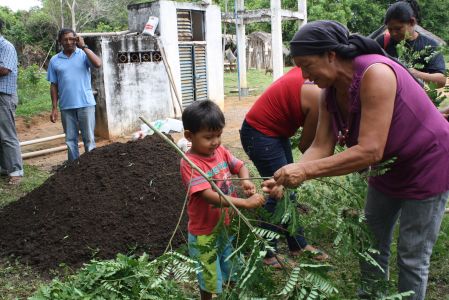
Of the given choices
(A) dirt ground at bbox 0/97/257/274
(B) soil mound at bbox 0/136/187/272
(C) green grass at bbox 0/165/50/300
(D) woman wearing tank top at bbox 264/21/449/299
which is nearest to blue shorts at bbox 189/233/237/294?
(D) woman wearing tank top at bbox 264/21/449/299

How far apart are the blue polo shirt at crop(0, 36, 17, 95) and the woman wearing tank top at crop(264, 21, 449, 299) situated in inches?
184

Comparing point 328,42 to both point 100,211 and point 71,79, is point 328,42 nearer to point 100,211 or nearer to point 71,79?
point 100,211

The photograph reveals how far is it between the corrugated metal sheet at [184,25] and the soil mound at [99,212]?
592 cm

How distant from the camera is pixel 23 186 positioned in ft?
20.4

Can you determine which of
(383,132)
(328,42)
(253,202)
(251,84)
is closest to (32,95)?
(251,84)

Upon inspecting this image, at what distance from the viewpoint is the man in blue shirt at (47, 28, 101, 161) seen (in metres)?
6.36

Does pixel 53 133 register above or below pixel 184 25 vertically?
below

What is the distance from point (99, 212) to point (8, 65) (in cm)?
266

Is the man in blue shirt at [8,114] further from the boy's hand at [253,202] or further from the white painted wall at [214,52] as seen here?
the white painted wall at [214,52]

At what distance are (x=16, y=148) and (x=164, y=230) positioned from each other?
3.03m

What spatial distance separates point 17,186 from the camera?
20.4 ft

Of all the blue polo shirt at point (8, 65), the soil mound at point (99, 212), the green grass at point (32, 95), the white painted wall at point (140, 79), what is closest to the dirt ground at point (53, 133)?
the green grass at point (32, 95)

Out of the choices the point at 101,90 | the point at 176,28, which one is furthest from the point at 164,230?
the point at 176,28

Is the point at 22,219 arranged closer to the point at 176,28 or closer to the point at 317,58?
the point at 317,58
